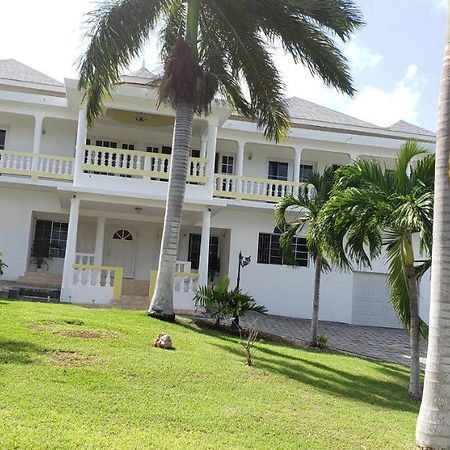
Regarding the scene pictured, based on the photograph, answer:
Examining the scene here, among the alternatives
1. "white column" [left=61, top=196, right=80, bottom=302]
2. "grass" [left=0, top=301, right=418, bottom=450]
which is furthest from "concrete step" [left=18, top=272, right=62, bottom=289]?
"grass" [left=0, top=301, right=418, bottom=450]

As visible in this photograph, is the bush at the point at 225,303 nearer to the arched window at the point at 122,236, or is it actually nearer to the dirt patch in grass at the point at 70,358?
the dirt patch in grass at the point at 70,358

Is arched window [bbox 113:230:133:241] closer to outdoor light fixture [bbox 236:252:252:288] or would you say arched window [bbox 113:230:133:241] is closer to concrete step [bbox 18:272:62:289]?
concrete step [bbox 18:272:62:289]

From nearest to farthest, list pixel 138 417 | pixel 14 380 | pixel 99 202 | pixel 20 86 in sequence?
1. pixel 138 417
2. pixel 14 380
3. pixel 99 202
4. pixel 20 86

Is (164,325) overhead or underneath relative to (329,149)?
underneath

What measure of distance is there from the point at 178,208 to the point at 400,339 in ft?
29.6

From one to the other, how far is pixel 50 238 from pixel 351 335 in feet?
36.6

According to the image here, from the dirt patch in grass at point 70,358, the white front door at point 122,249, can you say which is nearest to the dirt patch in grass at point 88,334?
the dirt patch in grass at point 70,358

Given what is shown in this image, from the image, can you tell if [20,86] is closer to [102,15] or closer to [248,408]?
[102,15]

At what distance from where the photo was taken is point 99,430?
17.3ft

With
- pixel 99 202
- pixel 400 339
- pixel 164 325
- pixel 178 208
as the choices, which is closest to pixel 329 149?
pixel 400 339

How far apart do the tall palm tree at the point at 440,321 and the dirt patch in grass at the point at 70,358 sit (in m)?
4.25

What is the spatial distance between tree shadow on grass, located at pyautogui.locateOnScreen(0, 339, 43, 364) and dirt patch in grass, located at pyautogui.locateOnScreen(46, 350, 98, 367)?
24cm

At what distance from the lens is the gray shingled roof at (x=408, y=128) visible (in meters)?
24.7

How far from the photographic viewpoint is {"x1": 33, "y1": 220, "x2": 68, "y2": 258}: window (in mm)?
20609
